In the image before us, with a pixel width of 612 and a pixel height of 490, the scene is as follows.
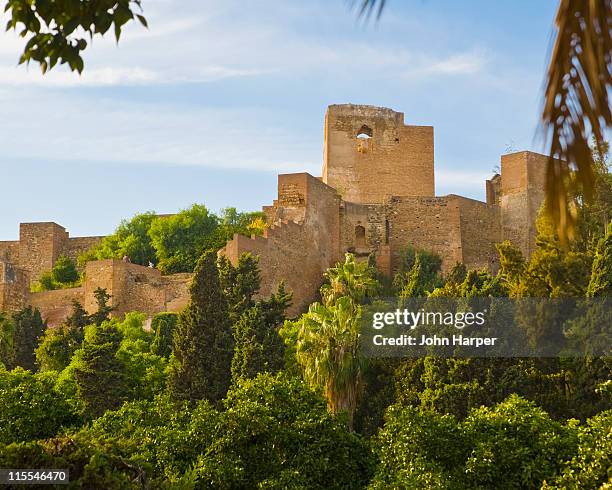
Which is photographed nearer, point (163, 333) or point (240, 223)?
point (163, 333)

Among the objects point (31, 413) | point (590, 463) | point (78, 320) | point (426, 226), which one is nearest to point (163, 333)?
point (78, 320)

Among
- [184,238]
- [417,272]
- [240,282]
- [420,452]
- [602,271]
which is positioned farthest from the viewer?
[184,238]

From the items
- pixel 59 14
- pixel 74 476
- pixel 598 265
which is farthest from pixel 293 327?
pixel 59 14

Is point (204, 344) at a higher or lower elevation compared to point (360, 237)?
lower

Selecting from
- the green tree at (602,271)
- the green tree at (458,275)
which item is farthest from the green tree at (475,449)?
the green tree at (458,275)

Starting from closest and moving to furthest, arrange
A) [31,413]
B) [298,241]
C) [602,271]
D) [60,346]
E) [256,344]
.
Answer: [31,413], [602,271], [256,344], [60,346], [298,241]

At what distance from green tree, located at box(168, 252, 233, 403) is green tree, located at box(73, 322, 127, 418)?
1512 mm

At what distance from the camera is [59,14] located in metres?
5.86

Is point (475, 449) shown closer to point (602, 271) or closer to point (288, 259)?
point (602, 271)

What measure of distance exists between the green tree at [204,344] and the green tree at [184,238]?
45.0 ft

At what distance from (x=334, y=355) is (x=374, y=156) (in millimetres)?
21721

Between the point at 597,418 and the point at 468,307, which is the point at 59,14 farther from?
the point at 468,307

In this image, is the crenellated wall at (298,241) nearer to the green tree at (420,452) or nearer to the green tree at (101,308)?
the green tree at (101,308)

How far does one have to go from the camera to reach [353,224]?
44.1 metres
